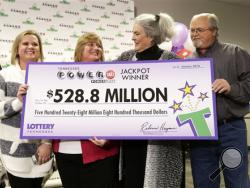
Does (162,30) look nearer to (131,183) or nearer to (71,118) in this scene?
(71,118)

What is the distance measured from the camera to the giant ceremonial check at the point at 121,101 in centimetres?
188

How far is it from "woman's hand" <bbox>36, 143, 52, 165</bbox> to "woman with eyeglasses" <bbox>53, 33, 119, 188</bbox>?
1.7 inches

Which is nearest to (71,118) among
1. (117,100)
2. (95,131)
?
→ (95,131)

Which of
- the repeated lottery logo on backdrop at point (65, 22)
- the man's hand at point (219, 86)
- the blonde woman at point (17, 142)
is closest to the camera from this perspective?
the man's hand at point (219, 86)

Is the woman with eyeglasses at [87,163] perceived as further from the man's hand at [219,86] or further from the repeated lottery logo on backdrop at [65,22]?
the repeated lottery logo on backdrop at [65,22]

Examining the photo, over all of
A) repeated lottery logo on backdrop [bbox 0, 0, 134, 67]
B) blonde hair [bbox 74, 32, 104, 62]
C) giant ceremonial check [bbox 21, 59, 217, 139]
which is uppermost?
repeated lottery logo on backdrop [bbox 0, 0, 134, 67]

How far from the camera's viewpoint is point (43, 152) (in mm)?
2008

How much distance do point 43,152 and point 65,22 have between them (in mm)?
3368

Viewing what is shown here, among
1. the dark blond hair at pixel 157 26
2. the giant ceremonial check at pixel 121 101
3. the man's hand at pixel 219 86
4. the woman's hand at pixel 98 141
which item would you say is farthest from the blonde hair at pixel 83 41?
the man's hand at pixel 219 86

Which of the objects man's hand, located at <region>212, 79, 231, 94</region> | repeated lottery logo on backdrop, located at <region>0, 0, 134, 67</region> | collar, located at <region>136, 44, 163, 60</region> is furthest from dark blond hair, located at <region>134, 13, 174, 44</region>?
repeated lottery logo on backdrop, located at <region>0, 0, 134, 67</region>

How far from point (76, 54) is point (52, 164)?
75 cm

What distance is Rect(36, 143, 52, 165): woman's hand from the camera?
6.59ft

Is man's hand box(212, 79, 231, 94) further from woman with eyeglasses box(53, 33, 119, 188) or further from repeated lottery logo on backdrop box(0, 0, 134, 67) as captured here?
repeated lottery logo on backdrop box(0, 0, 134, 67)

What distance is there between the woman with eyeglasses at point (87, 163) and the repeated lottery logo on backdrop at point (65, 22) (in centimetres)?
286
